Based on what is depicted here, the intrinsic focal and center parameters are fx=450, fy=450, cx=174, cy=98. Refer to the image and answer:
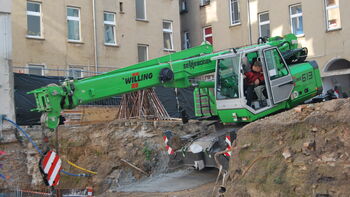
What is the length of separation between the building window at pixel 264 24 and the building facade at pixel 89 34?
205 inches

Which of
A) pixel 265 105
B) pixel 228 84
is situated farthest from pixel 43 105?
pixel 265 105

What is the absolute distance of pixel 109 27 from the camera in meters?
24.7

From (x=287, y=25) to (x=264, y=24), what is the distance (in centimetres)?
164

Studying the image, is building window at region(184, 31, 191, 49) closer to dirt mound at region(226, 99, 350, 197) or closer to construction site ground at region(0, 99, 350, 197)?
construction site ground at region(0, 99, 350, 197)

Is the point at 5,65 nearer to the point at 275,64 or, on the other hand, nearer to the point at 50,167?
the point at 50,167

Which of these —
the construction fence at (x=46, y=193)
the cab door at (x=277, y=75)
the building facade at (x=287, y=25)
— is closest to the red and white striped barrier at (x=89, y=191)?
the construction fence at (x=46, y=193)

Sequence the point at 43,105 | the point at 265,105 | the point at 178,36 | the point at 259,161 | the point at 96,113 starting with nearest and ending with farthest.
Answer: the point at 259,161 < the point at 43,105 < the point at 265,105 < the point at 96,113 < the point at 178,36

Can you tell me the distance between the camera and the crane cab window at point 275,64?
1023 cm

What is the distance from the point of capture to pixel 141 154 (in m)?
12.0

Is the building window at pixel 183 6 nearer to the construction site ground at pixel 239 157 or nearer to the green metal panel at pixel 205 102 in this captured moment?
the construction site ground at pixel 239 157

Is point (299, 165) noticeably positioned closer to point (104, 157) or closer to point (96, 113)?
point (104, 157)

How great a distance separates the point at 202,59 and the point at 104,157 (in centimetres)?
383

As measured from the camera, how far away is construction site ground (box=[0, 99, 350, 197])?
6594 mm

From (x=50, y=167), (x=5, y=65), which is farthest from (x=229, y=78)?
(x=5, y=65)
